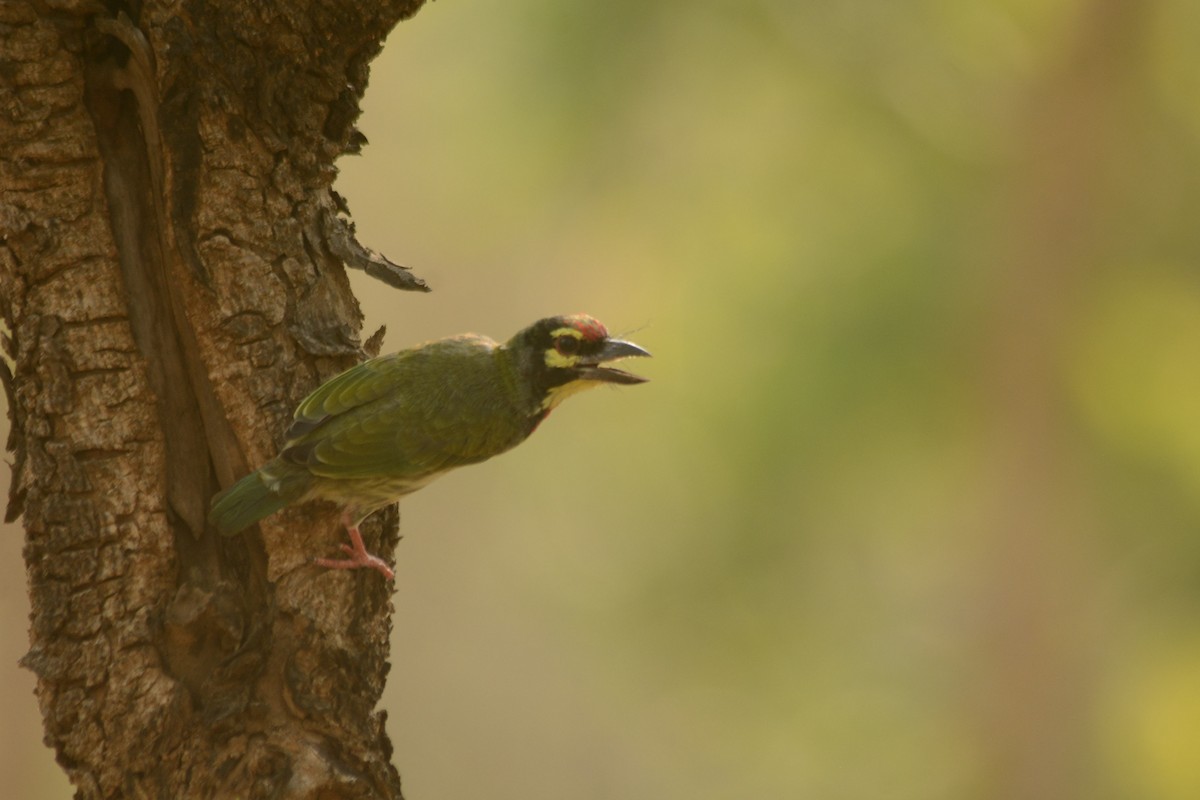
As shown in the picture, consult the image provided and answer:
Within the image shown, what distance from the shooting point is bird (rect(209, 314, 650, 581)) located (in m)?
2.90

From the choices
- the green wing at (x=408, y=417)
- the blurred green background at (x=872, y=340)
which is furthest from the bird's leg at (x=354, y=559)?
the blurred green background at (x=872, y=340)

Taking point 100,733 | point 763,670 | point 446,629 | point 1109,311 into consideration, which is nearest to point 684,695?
point 763,670

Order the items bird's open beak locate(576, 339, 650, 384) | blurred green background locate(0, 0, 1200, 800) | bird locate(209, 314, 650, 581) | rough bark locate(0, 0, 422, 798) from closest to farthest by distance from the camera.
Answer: rough bark locate(0, 0, 422, 798) → bird locate(209, 314, 650, 581) → bird's open beak locate(576, 339, 650, 384) → blurred green background locate(0, 0, 1200, 800)

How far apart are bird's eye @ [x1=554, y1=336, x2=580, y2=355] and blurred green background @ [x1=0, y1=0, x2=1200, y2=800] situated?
365 centimetres

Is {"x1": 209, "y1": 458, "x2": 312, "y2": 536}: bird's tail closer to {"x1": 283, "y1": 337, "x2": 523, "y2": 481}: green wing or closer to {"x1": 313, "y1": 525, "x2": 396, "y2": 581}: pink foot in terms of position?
{"x1": 283, "y1": 337, "x2": 523, "y2": 481}: green wing

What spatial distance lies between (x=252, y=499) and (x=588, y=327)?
0.99 meters

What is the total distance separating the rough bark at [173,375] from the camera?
277cm

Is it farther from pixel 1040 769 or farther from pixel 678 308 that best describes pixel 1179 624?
pixel 678 308

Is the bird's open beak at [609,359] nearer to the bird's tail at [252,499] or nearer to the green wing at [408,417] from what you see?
the green wing at [408,417]

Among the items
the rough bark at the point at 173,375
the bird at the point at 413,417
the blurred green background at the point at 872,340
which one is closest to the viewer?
the rough bark at the point at 173,375

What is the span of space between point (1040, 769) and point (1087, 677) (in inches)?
26.0

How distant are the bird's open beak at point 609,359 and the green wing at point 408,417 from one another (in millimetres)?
240

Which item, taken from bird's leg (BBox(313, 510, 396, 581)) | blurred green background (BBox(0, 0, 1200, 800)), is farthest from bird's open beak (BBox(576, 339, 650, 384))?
blurred green background (BBox(0, 0, 1200, 800))

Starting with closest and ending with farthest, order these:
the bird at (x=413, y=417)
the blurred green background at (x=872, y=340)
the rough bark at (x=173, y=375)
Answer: the rough bark at (x=173, y=375) < the bird at (x=413, y=417) < the blurred green background at (x=872, y=340)
